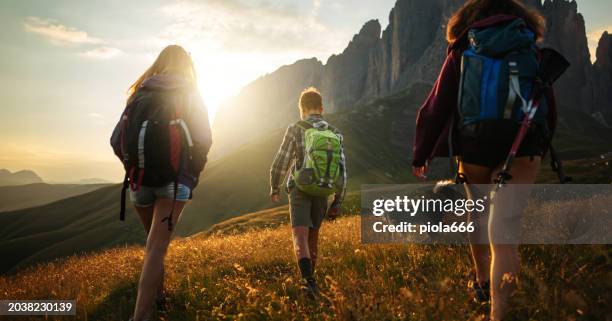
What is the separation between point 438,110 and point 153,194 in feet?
10.4

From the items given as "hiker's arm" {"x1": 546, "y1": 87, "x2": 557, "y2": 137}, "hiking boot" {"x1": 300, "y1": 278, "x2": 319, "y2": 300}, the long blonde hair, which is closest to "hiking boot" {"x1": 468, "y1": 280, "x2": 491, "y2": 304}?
"hiker's arm" {"x1": 546, "y1": 87, "x2": 557, "y2": 137}

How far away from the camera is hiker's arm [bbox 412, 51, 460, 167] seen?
357cm

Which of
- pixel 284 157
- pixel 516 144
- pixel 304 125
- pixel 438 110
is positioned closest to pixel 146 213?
pixel 284 157

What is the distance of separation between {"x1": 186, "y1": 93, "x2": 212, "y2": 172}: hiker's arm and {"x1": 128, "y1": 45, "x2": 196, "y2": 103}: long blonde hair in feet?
1.42

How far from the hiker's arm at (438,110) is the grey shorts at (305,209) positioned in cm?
194

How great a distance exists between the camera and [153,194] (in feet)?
14.7

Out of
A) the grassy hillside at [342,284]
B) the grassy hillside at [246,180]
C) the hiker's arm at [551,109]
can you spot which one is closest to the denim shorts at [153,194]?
the grassy hillside at [342,284]

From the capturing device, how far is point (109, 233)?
9156 centimetres

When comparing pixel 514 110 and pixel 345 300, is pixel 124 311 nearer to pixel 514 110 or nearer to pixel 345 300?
pixel 345 300

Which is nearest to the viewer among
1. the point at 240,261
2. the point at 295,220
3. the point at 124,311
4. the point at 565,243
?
the point at 565,243

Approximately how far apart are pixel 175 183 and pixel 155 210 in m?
0.40

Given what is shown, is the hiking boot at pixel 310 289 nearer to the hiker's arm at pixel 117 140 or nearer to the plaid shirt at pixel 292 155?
the plaid shirt at pixel 292 155

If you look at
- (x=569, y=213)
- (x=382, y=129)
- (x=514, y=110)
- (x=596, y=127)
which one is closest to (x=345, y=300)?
(x=514, y=110)

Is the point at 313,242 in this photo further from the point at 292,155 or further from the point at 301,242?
the point at 292,155
